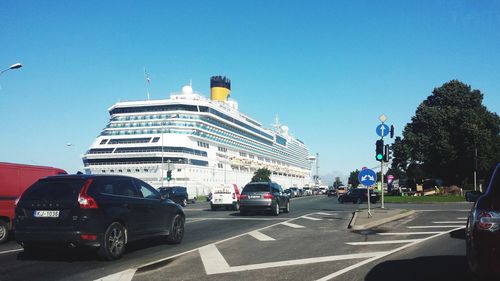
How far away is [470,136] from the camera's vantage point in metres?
53.4

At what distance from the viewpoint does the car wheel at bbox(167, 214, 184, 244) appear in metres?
10.5

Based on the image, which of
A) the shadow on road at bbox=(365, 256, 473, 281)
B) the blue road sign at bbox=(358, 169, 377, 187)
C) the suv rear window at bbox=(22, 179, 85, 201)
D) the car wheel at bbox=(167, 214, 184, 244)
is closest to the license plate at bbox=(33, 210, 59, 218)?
the suv rear window at bbox=(22, 179, 85, 201)

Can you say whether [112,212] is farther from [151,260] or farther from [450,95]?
[450,95]

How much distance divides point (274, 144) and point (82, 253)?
9461 centimetres

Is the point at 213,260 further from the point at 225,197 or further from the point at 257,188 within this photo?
the point at 225,197

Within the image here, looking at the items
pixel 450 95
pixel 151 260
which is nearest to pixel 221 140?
pixel 450 95

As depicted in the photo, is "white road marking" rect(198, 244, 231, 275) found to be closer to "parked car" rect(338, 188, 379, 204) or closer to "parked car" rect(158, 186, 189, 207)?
"parked car" rect(158, 186, 189, 207)

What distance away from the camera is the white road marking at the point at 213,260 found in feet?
23.6

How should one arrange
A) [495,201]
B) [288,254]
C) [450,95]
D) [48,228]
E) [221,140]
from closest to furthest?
[495,201]
[48,228]
[288,254]
[450,95]
[221,140]

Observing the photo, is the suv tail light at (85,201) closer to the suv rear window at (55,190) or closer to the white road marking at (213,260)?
the suv rear window at (55,190)

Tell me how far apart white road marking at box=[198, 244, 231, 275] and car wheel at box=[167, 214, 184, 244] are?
1.01 meters

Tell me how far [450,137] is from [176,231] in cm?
5248

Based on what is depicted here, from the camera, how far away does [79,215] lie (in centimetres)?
792

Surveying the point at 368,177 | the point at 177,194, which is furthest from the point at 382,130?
the point at 177,194
